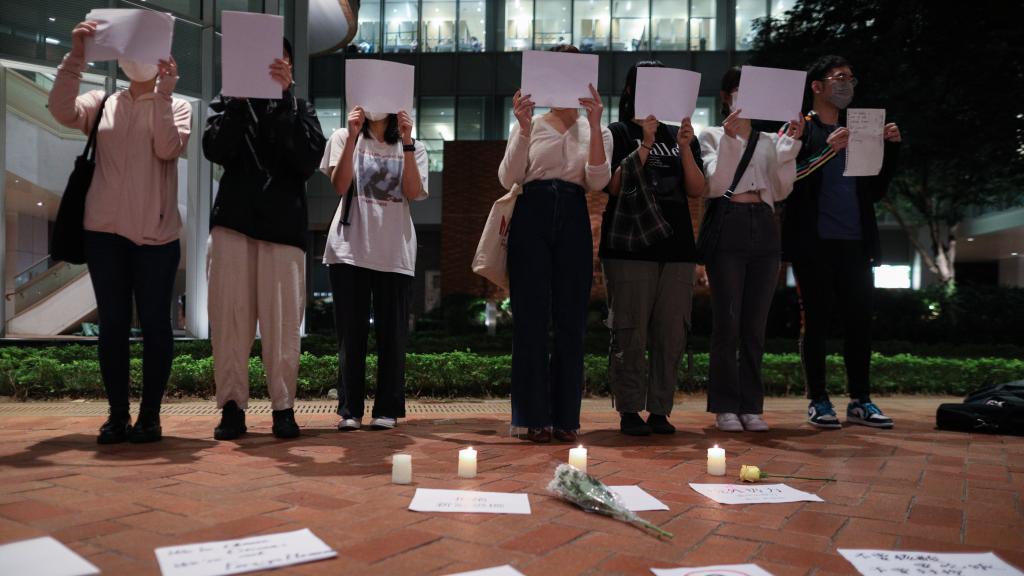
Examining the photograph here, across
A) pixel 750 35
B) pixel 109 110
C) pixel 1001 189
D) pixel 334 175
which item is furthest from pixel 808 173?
pixel 750 35

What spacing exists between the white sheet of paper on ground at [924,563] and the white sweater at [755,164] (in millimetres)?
2335

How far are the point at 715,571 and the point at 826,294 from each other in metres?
2.96

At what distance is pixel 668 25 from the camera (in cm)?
2264

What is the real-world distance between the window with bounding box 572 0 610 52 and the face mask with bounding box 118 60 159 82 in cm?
2066

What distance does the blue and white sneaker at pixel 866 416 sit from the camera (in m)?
4.30

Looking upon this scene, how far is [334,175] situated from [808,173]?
2.70 m

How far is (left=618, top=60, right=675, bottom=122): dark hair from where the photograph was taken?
3.81 m

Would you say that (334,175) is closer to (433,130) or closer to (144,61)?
(144,61)

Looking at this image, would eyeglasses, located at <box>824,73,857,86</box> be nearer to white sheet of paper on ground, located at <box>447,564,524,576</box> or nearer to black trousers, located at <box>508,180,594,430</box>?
black trousers, located at <box>508,180,594,430</box>

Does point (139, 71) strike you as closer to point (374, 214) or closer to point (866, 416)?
point (374, 214)

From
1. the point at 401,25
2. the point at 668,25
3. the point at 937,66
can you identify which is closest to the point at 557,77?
the point at 937,66

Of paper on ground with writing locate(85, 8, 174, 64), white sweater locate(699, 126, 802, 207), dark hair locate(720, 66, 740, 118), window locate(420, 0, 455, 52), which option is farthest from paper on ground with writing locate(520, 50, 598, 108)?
window locate(420, 0, 455, 52)

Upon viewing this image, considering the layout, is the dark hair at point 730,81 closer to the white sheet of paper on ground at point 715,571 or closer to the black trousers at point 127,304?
the white sheet of paper on ground at point 715,571

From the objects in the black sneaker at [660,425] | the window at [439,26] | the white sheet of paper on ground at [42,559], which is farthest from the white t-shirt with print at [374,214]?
the window at [439,26]
